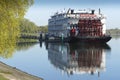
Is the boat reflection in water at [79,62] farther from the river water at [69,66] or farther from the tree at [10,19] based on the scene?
the tree at [10,19]

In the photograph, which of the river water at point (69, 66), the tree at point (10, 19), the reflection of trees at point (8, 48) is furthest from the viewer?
the river water at point (69, 66)

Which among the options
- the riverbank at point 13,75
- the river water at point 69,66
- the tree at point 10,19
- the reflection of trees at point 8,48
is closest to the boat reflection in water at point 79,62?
the river water at point 69,66

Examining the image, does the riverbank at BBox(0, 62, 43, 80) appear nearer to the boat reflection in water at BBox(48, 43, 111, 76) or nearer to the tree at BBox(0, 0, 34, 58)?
the tree at BBox(0, 0, 34, 58)

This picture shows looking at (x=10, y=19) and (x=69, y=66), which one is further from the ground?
(x=10, y=19)

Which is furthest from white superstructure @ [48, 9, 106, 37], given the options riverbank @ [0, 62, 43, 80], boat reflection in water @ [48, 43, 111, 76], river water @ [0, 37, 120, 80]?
riverbank @ [0, 62, 43, 80]

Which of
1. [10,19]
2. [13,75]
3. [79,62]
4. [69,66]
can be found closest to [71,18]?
[79,62]

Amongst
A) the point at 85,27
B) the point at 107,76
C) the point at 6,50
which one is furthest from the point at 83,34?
the point at 6,50

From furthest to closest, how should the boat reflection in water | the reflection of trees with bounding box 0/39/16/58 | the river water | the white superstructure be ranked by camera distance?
the white superstructure → the boat reflection in water → the river water → the reflection of trees with bounding box 0/39/16/58

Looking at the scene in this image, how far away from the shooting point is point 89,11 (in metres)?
119

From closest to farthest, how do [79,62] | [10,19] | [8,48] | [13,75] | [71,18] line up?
[10,19], [8,48], [13,75], [79,62], [71,18]

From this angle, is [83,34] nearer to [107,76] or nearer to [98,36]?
[98,36]

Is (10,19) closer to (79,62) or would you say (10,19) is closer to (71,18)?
(79,62)

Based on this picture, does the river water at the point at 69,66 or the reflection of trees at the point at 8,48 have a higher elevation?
the reflection of trees at the point at 8,48

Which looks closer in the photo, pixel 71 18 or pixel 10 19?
pixel 10 19
